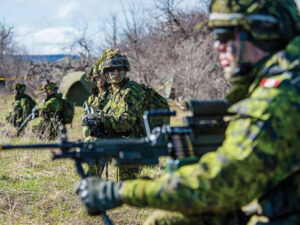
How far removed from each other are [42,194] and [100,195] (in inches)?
154

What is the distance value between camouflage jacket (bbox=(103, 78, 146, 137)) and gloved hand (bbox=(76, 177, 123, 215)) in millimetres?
4079

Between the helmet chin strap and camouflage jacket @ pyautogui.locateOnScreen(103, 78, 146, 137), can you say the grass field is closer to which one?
camouflage jacket @ pyautogui.locateOnScreen(103, 78, 146, 137)

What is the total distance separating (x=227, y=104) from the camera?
2783mm

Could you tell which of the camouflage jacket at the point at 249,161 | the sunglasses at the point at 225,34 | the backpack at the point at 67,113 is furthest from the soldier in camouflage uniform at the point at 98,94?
the backpack at the point at 67,113

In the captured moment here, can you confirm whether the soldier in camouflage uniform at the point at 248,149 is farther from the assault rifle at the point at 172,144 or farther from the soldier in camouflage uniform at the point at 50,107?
the soldier in camouflage uniform at the point at 50,107

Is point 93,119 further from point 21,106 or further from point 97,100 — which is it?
point 21,106

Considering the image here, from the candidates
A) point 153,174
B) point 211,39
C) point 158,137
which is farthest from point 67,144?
point 211,39

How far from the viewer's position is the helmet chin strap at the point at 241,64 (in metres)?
2.40

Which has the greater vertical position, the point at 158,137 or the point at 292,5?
the point at 292,5

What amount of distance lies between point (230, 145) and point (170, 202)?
14.6 inches

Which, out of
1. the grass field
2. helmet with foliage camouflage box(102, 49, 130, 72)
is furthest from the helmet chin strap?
helmet with foliage camouflage box(102, 49, 130, 72)

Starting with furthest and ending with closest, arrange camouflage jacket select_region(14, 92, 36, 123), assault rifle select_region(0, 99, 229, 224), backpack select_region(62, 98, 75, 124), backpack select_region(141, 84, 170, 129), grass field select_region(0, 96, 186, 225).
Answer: camouflage jacket select_region(14, 92, 36, 123)
backpack select_region(62, 98, 75, 124)
backpack select_region(141, 84, 170, 129)
grass field select_region(0, 96, 186, 225)
assault rifle select_region(0, 99, 229, 224)

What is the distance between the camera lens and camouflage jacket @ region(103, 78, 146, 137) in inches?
258

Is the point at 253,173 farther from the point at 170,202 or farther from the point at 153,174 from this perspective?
the point at 153,174
